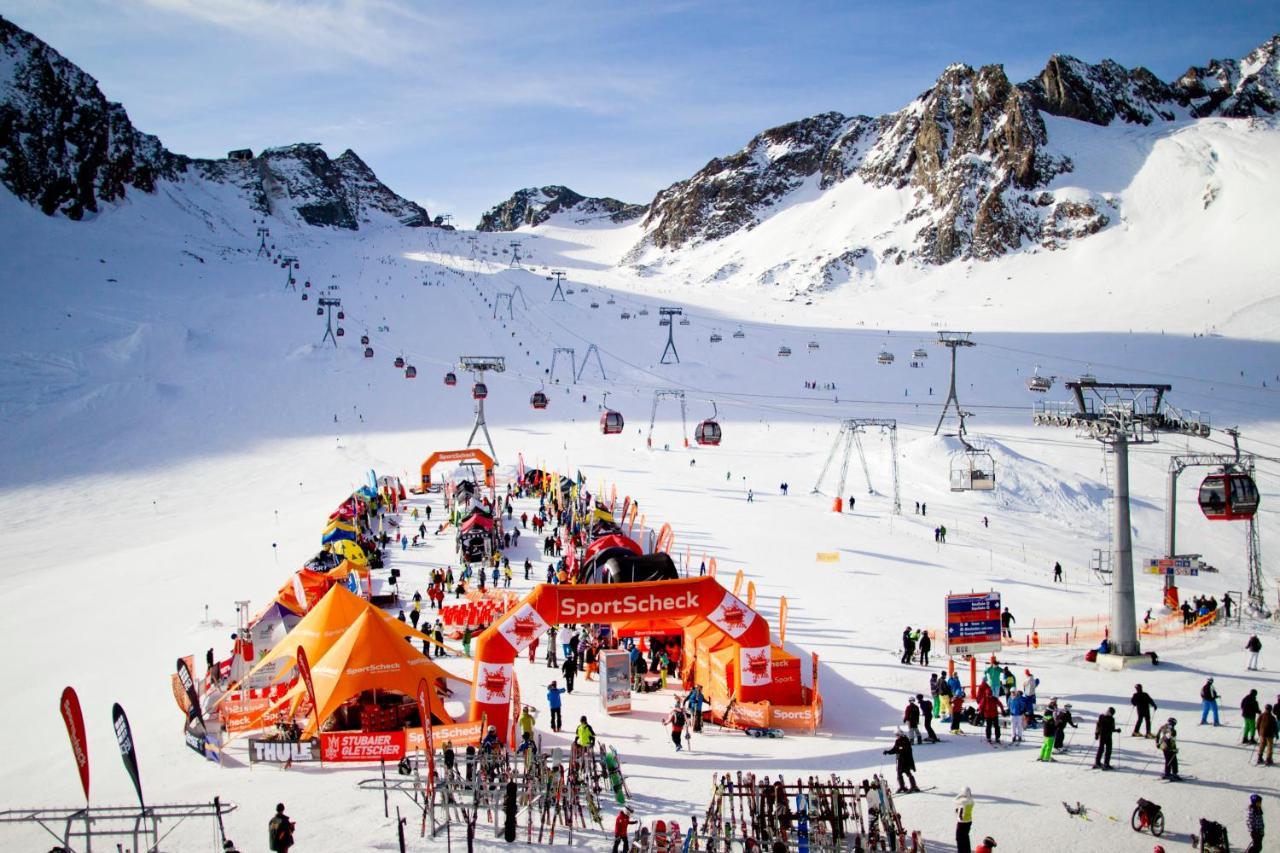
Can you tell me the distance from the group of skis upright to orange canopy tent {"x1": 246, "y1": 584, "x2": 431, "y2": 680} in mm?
7865

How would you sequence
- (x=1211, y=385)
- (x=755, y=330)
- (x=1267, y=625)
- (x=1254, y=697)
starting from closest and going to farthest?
(x=1254, y=697)
(x=1267, y=625)
(x=1211, y=385)
(x=755, y=330)

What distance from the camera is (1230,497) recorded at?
20.6 metres

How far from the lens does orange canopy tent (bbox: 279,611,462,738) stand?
47.2 feet

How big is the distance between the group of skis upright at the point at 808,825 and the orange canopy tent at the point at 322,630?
786 cm

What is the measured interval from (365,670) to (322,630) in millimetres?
2324

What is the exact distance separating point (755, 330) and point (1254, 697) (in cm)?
6788

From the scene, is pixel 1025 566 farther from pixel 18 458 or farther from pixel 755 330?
pixel 755 330

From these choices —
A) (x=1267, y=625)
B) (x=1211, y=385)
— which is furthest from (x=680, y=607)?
(x=1211, y=385)

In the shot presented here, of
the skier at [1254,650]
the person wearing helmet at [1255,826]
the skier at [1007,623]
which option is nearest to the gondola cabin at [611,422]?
the skier at [1007,623]

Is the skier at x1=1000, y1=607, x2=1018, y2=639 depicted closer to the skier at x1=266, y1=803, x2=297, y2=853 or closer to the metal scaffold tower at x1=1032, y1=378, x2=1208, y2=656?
the metal scaffold tower at x1=1032, y1=378, x2=1208, y2=656

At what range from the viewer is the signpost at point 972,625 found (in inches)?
644

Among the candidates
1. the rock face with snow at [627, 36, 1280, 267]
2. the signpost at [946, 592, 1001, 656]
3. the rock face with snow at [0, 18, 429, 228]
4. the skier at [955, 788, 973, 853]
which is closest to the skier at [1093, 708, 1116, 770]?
the skier at [955, 788, 973, 853]

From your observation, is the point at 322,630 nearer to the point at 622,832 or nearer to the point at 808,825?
the point at 622,832

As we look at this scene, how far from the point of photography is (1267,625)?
2180 centimetres
